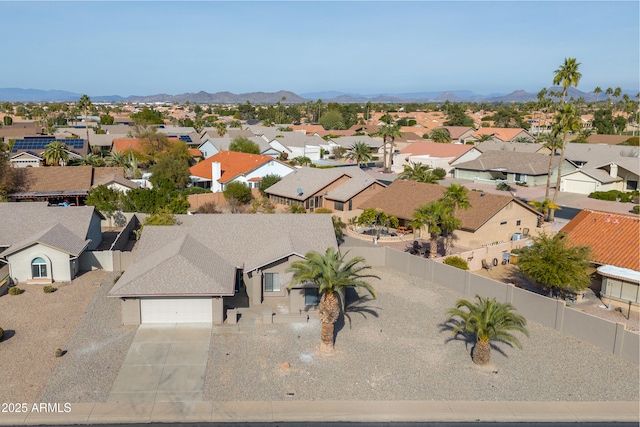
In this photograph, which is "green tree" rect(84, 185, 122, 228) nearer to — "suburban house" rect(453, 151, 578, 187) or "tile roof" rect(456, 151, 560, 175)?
"suburban house" rect(453, 151, 578, 187)

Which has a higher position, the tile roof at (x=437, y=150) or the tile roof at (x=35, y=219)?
the tile roof at (x=437, y=150)

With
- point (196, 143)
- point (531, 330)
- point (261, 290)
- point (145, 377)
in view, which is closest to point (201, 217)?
point (261, 290)

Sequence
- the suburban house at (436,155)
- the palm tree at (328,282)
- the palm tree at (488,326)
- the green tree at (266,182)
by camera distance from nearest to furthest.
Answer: the palm tree at (488,326) → the palm tree at (328,282) → the green tree at (266,182) → the suburban house at (436,155)

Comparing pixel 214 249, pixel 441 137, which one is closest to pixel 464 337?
pixel 214 249

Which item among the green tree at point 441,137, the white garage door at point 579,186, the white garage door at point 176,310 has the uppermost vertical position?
the green tree at point 441,137

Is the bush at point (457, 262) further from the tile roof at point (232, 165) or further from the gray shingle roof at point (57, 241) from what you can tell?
the tile roof at point (232, 165)

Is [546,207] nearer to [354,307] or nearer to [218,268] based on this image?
[354,307]

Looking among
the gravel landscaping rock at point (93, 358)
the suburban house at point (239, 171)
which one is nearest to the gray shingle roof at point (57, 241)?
the gravel landscaping rock at point (93, 358)

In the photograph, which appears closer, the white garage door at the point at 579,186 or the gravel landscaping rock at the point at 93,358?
the gravel landscaping rock at the point at 93,358

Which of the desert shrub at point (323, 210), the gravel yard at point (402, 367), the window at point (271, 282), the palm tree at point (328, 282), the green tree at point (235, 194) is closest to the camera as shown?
the gravel yard at point (402, 367)
